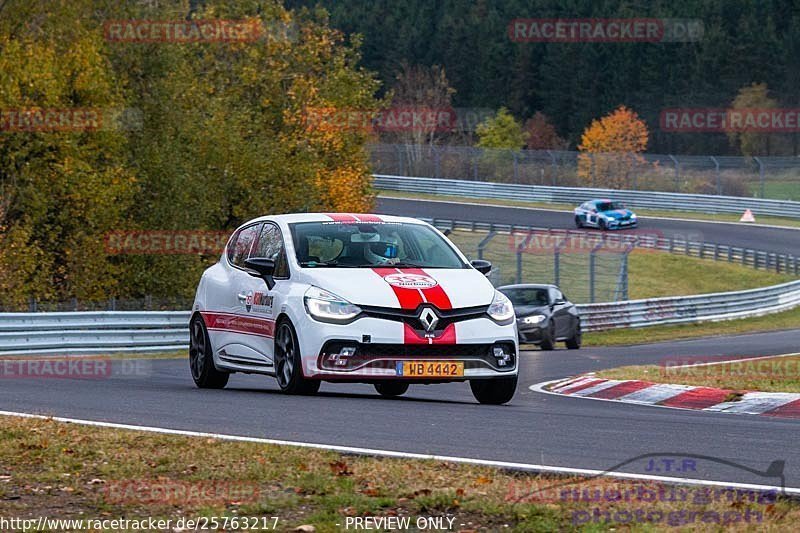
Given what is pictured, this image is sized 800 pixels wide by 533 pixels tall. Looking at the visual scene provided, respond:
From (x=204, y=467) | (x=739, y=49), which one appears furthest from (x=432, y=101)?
(x=204, y=467)

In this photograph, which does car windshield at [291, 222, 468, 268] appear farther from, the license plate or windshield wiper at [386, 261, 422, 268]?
the license plate

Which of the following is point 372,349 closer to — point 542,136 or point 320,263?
point 320,263

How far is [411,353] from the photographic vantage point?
38.3 ft

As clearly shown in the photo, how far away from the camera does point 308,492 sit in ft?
23.3

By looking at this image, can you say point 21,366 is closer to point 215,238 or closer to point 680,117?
point 215,238

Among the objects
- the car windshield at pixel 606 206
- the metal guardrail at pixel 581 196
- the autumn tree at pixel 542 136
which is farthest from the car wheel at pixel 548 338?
the autumn tree at pixel 542 136

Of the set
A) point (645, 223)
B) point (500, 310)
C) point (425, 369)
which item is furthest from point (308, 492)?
point (645, 223)

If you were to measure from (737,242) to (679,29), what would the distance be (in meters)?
67.9

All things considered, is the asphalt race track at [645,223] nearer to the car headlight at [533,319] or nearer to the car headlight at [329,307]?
the car headlight at [533,319]

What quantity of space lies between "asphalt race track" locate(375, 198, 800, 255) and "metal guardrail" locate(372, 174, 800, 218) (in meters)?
3.42

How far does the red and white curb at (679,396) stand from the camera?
13.2m

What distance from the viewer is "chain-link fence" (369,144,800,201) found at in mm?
69125

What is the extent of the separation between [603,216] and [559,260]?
527 inches

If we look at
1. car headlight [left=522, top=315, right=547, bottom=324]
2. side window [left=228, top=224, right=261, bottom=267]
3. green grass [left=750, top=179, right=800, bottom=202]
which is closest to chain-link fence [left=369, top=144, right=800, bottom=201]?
green grass [left=750, top=179, right=800, bottom=202]
